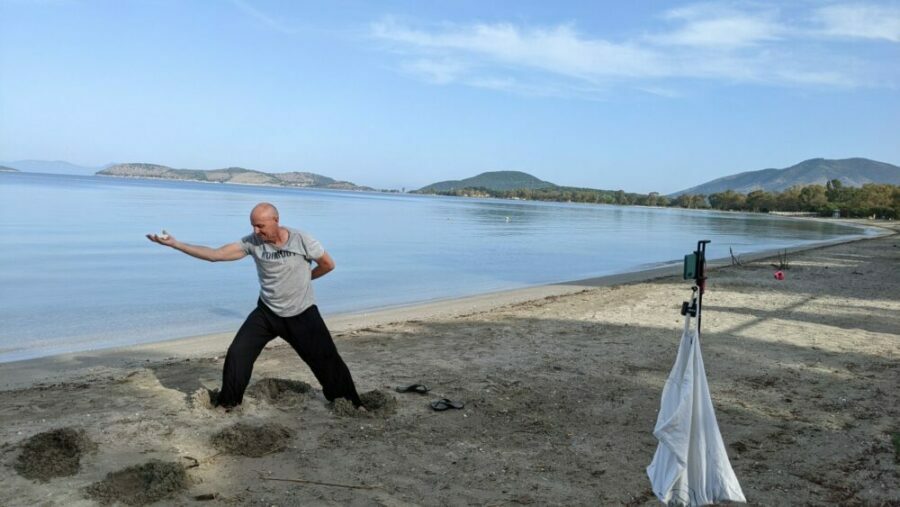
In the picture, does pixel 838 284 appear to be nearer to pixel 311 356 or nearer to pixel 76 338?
pixel 311 356

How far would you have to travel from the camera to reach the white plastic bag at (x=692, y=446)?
4.03 m

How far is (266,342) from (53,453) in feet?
5.56

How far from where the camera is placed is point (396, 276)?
21.2 metres

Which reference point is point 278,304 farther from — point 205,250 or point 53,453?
point 53,453

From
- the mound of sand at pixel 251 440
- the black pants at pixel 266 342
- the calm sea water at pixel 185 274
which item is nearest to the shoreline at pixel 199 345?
the calm sea water at pixel 185 274

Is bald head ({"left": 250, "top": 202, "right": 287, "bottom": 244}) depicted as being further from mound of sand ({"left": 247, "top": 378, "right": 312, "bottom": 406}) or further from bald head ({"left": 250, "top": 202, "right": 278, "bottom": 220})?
mound of sand ({"left": 247, "top": 378, "right": 312, "bottom": 406})

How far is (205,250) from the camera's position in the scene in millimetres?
5344

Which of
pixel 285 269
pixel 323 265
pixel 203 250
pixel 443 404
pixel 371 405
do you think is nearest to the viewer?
pixel 203 250

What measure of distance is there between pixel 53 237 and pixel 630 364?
27.9 metres

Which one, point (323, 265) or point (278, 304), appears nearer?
point (278, 304)

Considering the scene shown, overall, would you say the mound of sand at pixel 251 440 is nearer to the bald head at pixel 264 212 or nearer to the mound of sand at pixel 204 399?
the mound of sand at pixel 204 399

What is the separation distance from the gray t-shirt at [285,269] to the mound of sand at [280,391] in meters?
0.98

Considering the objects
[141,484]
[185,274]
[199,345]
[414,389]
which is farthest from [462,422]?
[185,274]

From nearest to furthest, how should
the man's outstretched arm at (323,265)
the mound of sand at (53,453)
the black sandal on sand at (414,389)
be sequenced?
the mound of sand at (53,453), the man's outstretched arm at (323,265), the black sandal on sand at (414,389)
